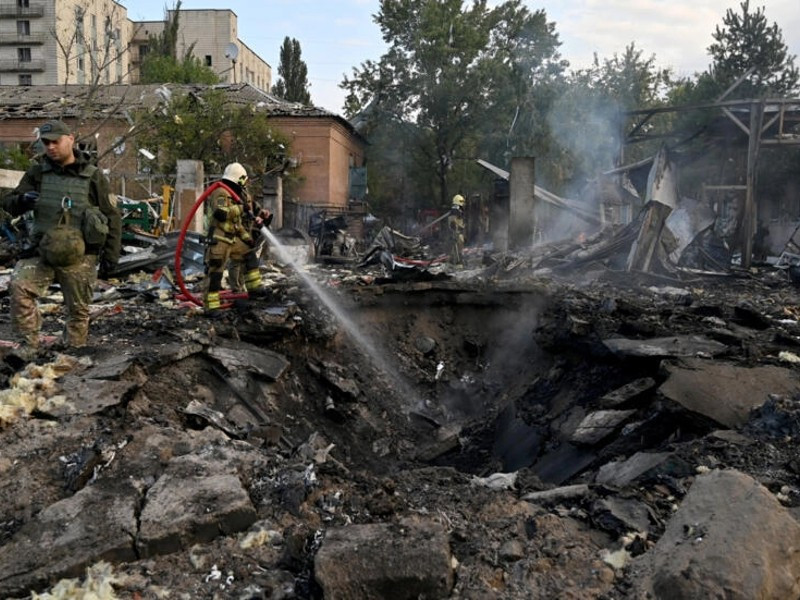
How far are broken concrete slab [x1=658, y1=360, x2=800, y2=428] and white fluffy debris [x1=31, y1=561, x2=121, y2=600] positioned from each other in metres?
3.37

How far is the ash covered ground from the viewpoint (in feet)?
7.84

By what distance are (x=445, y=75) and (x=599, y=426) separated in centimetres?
2804

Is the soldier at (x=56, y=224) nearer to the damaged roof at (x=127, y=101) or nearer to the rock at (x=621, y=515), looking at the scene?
the rock at (x=621, y=515)

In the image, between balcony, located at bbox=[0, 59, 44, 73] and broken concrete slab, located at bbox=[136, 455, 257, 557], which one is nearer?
broken concrete slab, located at bbox=[136, 455, 257, 557]

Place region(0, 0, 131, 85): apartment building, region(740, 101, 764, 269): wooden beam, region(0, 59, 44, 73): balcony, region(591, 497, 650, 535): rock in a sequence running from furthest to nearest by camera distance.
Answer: region(0, 59, 44, 73): balcony → region(0, 0, 131, 85): apartment building → region(740, 101, 764, 269): wooden beam → region(591, 497, 650, 535): rock

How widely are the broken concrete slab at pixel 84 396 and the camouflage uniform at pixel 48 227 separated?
887 mm

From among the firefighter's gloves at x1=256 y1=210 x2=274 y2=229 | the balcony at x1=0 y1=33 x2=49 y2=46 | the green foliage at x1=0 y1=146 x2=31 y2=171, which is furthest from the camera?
the balcony at x1=0 y1=33 x2=49 y2=46

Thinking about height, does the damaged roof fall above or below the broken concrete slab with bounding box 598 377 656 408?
above

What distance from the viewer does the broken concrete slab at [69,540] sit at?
94.7 inches

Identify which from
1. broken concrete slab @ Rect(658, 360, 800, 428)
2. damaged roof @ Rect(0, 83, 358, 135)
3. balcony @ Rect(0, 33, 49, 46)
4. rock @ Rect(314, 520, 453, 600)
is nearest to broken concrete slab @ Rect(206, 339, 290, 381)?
rock @ Rect(314, 520, 453, 600)

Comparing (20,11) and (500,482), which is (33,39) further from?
(500,482)

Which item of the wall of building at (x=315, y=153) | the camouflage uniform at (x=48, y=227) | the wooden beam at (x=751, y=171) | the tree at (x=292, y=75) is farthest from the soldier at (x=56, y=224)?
the tree at (x=292, y=75)

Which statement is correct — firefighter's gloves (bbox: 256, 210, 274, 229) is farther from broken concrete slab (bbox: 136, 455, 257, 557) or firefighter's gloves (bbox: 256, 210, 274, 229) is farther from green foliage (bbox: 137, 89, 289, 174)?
green foliage (bbox: 137, 89, 289, 174)

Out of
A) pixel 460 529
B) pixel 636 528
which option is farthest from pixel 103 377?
pixel 636 528
